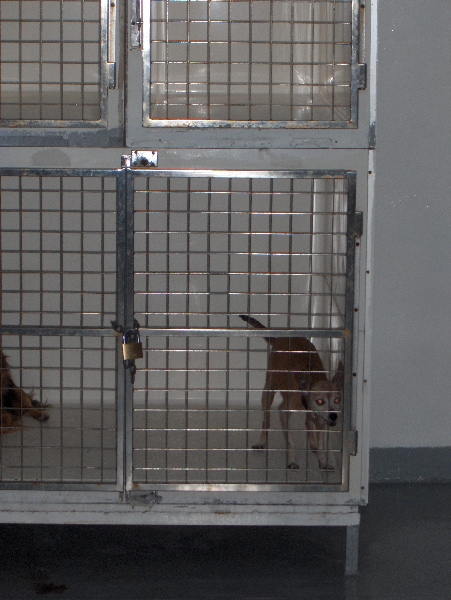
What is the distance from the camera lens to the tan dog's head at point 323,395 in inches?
121

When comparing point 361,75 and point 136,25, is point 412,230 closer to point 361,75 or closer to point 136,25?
point 361,75

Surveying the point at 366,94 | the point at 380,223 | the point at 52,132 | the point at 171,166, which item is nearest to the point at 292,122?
the point at 366,94

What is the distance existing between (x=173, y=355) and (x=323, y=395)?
4.23 ft

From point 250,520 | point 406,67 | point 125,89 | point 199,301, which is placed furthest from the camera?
point 199,301

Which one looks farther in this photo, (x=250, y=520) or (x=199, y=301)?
(x=199, y=301)

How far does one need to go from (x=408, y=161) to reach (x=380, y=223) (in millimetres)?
337

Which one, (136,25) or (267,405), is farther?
(267,405)

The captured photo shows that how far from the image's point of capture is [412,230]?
398 cm

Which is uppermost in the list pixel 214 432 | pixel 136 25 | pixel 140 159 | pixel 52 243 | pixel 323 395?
pixel 136 25

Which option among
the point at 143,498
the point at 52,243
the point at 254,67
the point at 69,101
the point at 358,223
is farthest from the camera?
the point at 52,243

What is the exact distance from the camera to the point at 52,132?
2.79 metres

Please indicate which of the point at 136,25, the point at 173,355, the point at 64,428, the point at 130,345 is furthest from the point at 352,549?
the point at 136,25

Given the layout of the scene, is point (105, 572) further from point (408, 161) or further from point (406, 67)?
point (406, 67)

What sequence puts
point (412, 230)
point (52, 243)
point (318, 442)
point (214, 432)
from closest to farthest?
point (318, 442)
point (214, 432)
point (412, 230)
point (52, 243)
